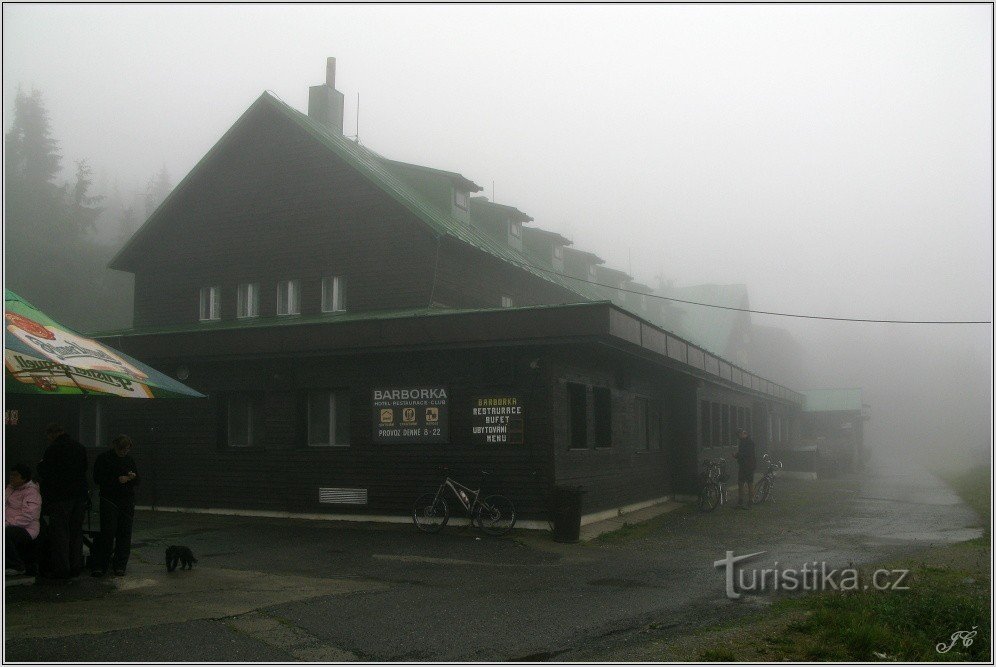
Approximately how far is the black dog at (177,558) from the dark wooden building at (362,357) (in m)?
6.35

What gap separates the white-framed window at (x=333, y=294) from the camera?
23.9 metres

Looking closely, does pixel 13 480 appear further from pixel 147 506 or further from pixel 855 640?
pixel 147 506

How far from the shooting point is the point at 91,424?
22.6 m

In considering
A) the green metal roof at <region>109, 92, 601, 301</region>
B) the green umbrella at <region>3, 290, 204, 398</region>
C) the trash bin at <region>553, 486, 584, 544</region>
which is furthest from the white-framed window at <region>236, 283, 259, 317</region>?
the green umbrella at <region>3, 290, 204, 398</region>

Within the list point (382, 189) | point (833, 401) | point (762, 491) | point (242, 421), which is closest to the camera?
point (242, 421)

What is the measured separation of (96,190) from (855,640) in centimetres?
12926

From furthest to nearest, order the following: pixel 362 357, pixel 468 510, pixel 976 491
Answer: pixel 976 491 < pixel 362 357 < pixel 468 510

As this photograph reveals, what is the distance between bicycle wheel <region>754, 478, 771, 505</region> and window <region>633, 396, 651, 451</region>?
3.64 metres

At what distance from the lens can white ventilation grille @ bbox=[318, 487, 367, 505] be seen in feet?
61.8

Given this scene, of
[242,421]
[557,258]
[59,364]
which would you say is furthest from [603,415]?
[557,258]

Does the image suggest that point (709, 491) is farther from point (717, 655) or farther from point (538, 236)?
point (717, 655)

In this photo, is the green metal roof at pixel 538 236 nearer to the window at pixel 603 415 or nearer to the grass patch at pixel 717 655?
the window at pixel 603 415

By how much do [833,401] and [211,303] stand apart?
44363mm

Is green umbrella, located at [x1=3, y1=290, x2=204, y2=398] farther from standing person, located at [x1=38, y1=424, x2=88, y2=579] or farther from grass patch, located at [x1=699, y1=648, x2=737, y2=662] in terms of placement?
grass patch, located at [x1=699, y1=648, x2=737, y2=662]
